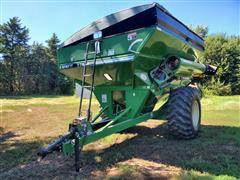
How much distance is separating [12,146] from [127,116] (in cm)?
253

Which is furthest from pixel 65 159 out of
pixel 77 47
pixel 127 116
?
pixel 77 47

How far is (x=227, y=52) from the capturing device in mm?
21375

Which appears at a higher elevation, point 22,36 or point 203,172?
point 22,36

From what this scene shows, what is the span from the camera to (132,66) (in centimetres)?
479

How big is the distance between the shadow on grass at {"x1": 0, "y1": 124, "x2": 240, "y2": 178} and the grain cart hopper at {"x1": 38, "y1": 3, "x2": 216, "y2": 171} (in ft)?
1.33

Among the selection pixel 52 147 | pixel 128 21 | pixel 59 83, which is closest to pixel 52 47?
pixel 59 83

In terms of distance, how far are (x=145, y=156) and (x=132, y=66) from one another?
5.41 ft

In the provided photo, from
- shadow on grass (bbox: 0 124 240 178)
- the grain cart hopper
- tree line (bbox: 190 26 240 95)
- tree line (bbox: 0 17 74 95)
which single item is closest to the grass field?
shadow on grass (bbox: 0 124 240 178)

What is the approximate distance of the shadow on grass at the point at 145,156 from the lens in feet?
12.3

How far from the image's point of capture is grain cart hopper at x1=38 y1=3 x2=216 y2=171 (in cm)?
456

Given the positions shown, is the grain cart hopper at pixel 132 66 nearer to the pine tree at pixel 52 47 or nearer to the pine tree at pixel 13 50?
the pine tree at pixel 13 50

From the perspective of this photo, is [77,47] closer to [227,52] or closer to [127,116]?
[127,116]

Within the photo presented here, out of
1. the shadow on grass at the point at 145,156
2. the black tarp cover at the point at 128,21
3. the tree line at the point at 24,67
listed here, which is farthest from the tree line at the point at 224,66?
the tree line at the point at 24,67

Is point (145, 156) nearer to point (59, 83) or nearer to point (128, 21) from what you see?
point (128, 21)
